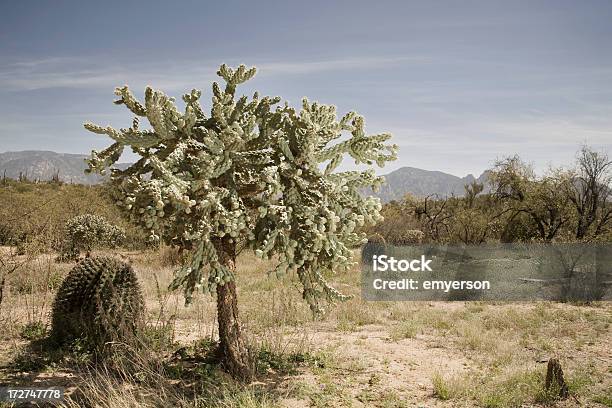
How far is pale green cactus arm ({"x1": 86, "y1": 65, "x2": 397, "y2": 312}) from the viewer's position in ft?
17.8

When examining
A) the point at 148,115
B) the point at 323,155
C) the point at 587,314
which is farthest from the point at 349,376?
the point at 587,314

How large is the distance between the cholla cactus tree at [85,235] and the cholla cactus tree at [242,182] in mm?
12430

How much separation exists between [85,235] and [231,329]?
45.2 feet

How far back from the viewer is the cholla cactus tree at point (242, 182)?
5.44 metres

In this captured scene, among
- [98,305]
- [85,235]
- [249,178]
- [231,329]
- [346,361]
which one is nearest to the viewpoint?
[249,178]

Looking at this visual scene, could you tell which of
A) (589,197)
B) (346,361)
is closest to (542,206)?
(589,197)

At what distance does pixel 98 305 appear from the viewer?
686 cm

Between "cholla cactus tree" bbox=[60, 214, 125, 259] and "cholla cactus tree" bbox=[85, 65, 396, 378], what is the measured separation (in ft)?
40.8

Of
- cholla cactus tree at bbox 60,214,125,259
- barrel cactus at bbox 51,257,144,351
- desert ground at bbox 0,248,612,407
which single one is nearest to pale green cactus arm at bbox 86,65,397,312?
desert ground at bbox 0,248,612,407

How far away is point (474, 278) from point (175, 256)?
9923 millimetres

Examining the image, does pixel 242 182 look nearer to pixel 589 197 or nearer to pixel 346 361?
pixel 346 361

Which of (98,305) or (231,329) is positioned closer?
(231,329)

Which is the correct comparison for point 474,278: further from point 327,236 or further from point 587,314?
point 327,236

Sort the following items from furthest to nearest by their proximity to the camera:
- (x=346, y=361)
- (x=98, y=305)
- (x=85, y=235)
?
(x=85, y=235)
(x=346, y=361)
(x=98, y=305)
